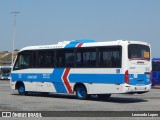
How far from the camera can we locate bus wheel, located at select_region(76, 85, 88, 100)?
23250 mm

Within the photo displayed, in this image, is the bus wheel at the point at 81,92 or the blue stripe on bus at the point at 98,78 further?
the bus wheel at the point at 81,92

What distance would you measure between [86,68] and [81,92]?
1414 millimetres

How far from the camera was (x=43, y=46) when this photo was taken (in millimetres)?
25969

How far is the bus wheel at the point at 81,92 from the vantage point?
2325cm

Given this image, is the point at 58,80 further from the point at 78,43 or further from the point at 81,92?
the point at 78,43

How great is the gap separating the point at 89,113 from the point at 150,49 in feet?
26.8

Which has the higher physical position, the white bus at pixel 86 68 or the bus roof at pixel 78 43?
the bus roof at pixel 78 43

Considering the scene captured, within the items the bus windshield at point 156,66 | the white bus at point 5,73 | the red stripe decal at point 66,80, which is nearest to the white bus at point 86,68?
the red stripe decal at point 66,80

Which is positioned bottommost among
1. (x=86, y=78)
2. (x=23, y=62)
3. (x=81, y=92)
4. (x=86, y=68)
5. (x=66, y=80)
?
(x=81, y=92)

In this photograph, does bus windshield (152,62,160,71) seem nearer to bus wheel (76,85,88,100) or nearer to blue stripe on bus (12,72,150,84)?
blue stripe on bus (12,72,150,84)

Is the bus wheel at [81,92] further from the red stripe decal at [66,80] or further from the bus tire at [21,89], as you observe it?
the bus tire at [21,89]

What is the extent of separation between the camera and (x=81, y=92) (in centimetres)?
2358

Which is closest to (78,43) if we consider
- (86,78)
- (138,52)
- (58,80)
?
(86,78)

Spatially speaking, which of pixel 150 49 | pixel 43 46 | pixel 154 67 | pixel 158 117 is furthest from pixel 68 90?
pixel 154 67
